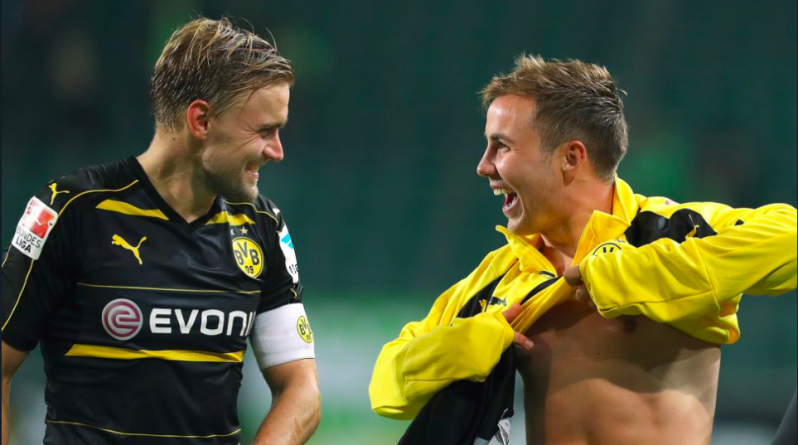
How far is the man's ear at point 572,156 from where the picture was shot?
253cm

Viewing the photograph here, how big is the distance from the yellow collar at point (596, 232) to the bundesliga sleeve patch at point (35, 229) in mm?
1115

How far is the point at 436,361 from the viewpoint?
7.53 feet

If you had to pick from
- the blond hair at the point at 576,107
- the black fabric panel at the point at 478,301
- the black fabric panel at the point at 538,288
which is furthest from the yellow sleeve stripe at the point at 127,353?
the blond hair at the point at 576,107

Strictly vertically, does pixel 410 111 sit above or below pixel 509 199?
below

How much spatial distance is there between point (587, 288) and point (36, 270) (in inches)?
49.4

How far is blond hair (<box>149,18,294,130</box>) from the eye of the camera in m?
2.33

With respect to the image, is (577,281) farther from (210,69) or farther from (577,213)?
(210,69)

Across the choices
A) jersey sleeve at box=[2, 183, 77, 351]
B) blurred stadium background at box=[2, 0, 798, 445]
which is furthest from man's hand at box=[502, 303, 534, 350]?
blurred stadium background at box=[2, 0, 798, 445]

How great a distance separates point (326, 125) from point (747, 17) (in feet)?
12.1

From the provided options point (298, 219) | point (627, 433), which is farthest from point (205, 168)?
point (298, 219)

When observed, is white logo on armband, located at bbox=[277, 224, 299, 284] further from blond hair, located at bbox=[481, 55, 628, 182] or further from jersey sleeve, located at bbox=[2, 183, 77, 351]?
blond hair, located at bbox=[481, 55, 628, 182]

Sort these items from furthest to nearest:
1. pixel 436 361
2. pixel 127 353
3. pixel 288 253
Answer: pixel 288 253, pixel 436 361, pixel 127 353

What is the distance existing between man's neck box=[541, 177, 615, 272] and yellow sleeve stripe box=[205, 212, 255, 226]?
81 centimetres

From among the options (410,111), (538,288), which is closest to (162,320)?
(538,288)
